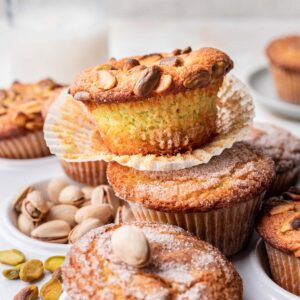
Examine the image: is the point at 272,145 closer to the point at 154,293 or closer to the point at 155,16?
the point at 154,293

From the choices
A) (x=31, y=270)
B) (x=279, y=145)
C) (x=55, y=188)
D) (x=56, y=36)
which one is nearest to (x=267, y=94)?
(x=56, y=36)

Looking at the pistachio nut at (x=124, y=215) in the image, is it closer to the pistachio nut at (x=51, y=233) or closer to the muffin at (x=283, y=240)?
the pistachio nut at (x=51, y=233)

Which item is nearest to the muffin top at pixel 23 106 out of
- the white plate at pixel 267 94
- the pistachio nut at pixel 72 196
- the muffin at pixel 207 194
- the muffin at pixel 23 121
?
the muffin at pixel 23 121

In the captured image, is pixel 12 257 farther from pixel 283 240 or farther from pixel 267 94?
pixel 267 94

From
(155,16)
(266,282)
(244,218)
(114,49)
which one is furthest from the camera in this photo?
(155,16)

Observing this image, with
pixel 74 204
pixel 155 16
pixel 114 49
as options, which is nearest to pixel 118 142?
pixel 74 204

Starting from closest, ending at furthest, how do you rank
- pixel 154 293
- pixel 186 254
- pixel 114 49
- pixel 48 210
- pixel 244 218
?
pixel 154 293 < pixel 186 254 < pixel 244 218 < pixel 48 210 < pixel 114 49

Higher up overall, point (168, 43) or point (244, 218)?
point (244, 218)

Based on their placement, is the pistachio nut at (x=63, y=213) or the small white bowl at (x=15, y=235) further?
the pistachio nut at (x=63, y=213)
